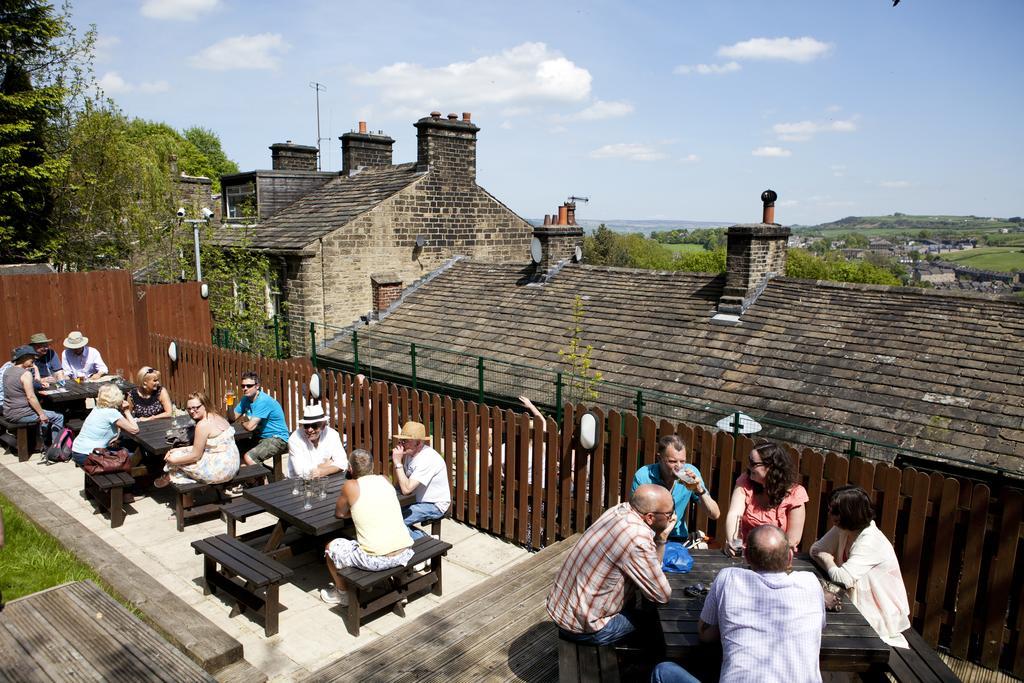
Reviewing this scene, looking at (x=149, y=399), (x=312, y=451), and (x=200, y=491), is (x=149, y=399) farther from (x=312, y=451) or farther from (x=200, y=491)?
(x=312, y=451)

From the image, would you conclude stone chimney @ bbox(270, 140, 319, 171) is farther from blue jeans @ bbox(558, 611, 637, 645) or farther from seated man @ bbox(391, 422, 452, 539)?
blue jeans @ bbox(558, 611, 637, 645)

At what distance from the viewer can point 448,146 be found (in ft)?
60.2

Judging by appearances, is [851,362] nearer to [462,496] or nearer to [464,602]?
[462,496]

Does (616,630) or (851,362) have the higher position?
(851,362)

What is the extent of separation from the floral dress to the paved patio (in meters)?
0.60

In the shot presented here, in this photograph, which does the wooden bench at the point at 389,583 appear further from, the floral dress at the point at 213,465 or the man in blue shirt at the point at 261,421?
the man in blue shirt at the point at 261,421

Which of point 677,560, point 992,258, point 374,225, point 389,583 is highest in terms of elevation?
point 374,225

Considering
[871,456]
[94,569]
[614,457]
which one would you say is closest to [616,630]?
[614,457]

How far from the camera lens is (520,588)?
568 cm

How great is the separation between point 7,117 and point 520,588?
22233 millimetres

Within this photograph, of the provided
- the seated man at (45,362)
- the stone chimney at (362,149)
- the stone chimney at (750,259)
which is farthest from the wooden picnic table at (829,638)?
the stone chimney at (362,149)

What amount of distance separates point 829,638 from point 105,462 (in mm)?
7604

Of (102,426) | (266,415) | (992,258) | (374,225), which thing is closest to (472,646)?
(266,415)

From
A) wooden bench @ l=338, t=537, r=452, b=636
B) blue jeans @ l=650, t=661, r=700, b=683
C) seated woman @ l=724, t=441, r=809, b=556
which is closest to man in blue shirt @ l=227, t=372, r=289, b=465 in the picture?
wooden bench @ l=338, t=537, r=452, b=636
